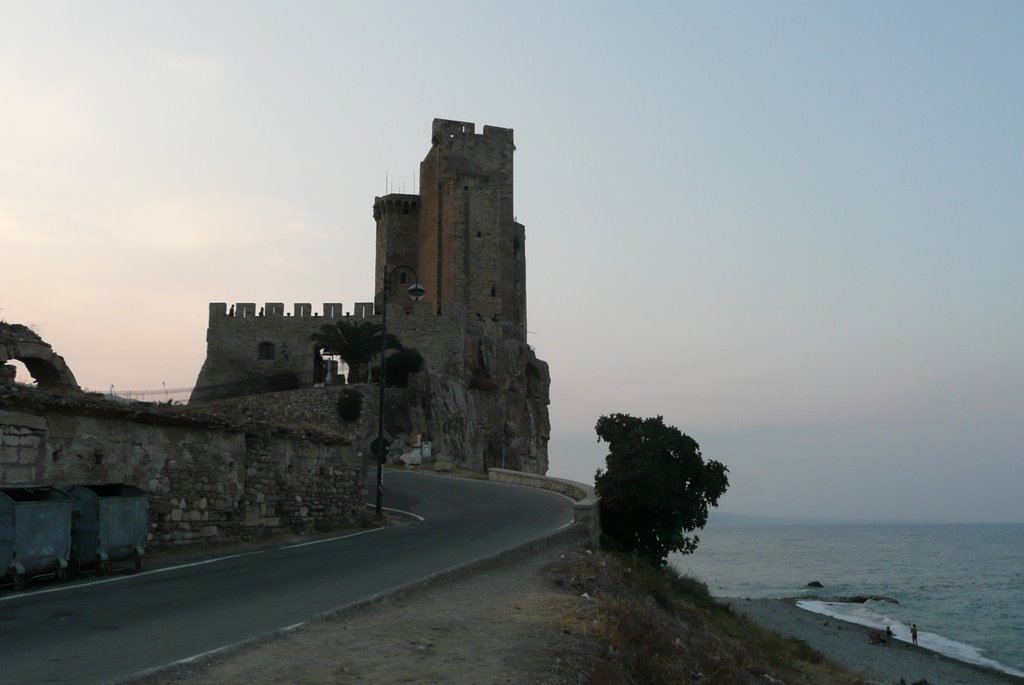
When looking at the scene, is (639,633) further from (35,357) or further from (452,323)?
(452,323)

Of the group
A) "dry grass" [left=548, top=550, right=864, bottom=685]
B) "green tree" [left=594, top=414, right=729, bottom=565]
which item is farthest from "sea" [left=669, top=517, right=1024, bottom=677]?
"dry grass" [left=548, top=550, right=864, bottom=685]

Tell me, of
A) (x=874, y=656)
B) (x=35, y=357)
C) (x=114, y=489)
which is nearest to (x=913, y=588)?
(x=874, y=656)

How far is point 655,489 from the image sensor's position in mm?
28688

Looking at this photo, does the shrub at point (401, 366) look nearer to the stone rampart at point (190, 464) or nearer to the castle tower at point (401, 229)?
the castle tower at point (401, 229)

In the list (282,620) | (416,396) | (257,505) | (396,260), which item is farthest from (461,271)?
(282,620)

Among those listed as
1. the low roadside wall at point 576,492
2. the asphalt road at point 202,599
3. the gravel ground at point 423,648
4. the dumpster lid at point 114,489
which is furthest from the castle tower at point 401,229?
the gravel ground at point 423,648

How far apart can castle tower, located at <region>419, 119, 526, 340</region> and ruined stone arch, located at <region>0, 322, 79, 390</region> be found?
43.0 m

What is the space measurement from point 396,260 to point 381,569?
58573mm

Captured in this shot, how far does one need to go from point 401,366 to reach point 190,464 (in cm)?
3669

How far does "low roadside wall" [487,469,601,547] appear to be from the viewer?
2231 centimetres

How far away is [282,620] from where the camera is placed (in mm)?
10469

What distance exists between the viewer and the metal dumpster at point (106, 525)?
14.0 meters

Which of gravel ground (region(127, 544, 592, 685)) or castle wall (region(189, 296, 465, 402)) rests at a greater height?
castle wall (region(189, 296, 465, 402))

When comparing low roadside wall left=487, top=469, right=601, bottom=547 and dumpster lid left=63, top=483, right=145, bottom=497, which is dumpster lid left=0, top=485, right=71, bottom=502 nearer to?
dumpster lid left=63, top=483, right=145, bottom=497
